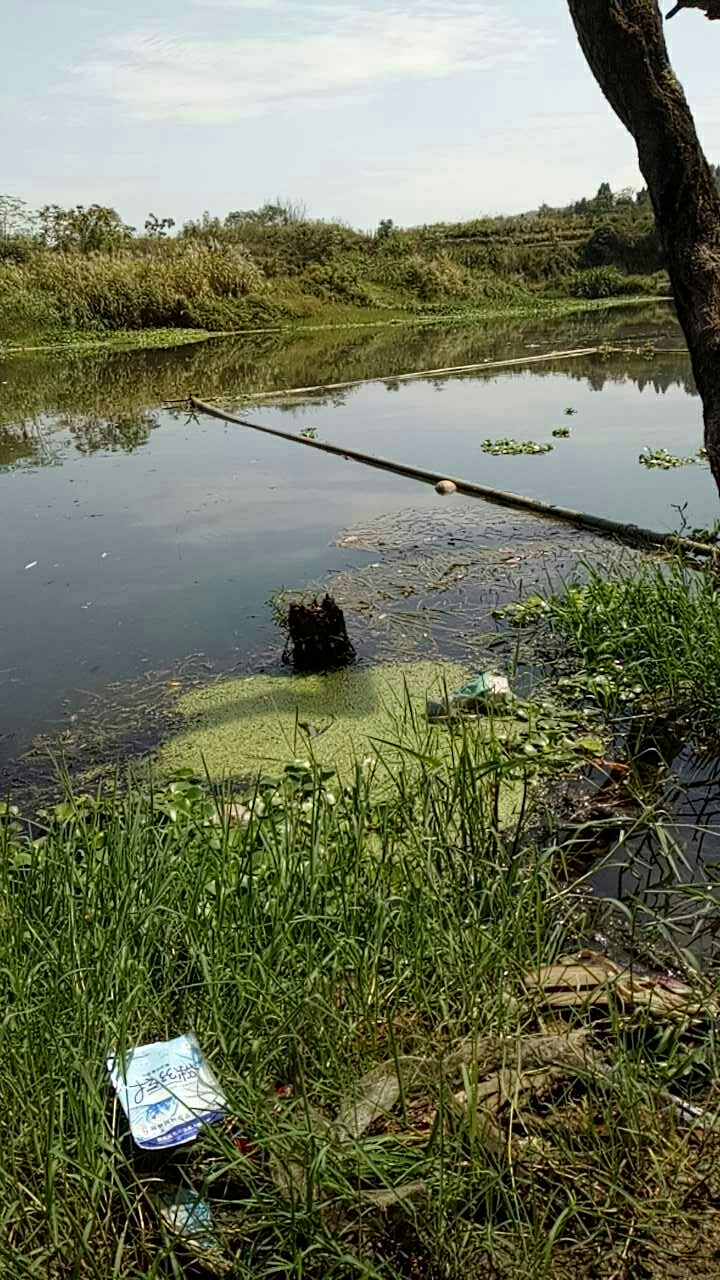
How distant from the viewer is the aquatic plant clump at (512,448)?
988cm

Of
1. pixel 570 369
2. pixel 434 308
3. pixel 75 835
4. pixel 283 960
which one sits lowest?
pixel 283 960

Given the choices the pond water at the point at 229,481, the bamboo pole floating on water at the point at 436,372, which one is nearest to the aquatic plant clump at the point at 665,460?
the pond water at the point at 229,481

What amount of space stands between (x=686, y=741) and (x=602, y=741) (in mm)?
304

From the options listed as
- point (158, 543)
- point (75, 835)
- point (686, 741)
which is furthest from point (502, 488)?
point (75, 835)

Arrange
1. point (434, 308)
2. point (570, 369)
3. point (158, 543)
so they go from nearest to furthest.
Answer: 1. point (158, 543)
2. point (570, 369)
3. point (434, 308)

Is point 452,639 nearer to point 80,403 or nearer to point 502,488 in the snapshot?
point 502,488

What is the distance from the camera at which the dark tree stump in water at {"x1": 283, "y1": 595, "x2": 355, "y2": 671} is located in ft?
15.3

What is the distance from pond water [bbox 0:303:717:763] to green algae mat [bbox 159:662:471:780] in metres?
0.49

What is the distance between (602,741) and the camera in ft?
12.3

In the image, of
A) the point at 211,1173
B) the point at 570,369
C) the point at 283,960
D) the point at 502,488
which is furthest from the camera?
the point at 570,369

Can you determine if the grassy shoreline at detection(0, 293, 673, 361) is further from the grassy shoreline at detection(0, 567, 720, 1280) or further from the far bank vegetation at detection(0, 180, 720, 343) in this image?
the grassy shoreline at detection(0, 567, 720, 1280)

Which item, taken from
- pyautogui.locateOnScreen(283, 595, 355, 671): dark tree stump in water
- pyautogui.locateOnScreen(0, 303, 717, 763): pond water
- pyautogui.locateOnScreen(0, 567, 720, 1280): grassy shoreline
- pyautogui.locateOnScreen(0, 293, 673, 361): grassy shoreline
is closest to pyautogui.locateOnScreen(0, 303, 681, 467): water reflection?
pyautogui.locateOnScreen(0, 303, 717, 763): pond water

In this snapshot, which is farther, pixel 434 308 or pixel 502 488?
pixel 434 308

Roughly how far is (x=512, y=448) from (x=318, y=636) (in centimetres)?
579
